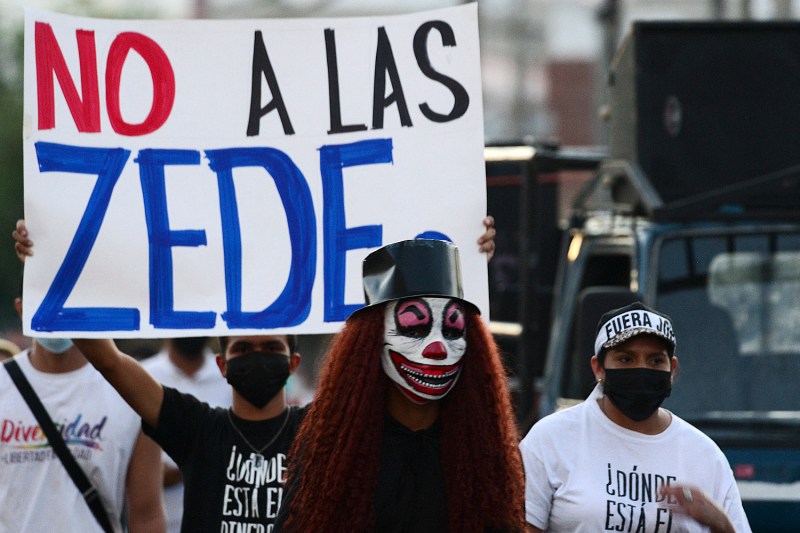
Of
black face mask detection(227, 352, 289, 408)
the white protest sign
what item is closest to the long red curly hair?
the white protest sign

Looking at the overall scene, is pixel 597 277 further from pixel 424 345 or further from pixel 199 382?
pixel 424 345

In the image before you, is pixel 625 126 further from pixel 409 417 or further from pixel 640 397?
pixel 409 417

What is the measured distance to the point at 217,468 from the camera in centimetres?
488

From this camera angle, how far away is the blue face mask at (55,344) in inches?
218

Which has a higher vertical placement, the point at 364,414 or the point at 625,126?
the point at 625,126

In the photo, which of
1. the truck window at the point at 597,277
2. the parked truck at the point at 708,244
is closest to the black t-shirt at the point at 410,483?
the parked truck at the point at 708,244

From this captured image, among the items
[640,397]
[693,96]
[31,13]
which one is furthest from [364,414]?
[693,96]

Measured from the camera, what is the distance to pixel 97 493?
543 cm

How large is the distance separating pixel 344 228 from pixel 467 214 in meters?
→ 0.42

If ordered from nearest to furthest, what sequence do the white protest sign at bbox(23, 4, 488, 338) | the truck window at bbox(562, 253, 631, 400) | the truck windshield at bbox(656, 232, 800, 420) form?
the white protest sign at bbox(23, 4, 488, 338), the truck windshield at bbox(656, 232, 800, 420), the truck window at bbox(562, 253, 631, 400)

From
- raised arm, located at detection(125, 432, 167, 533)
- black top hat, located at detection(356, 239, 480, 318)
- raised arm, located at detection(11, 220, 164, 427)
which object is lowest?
raised arm, located at detection(125, 432, 167, 533)

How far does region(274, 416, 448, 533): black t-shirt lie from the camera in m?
3.69

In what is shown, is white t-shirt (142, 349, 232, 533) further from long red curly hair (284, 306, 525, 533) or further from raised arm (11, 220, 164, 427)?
long red curly hair (284, 306, 525, 533)

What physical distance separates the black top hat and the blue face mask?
203 cm
